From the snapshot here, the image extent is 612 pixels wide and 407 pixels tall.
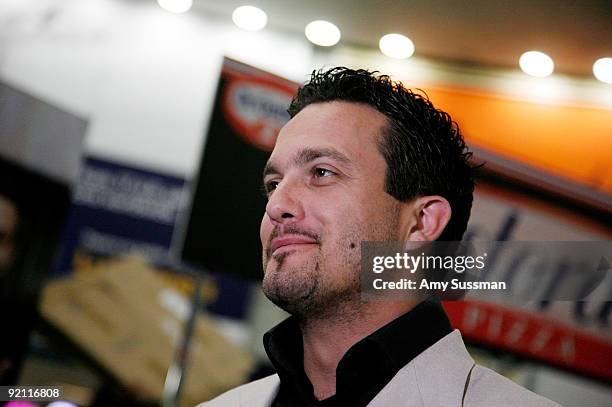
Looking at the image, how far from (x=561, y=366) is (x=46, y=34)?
2.51 m

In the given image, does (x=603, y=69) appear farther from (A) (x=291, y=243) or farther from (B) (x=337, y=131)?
(A) (x=291, y=243)

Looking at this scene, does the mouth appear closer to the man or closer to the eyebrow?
the man

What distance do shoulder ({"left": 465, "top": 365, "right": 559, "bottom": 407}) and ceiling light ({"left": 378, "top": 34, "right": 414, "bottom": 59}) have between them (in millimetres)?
1932

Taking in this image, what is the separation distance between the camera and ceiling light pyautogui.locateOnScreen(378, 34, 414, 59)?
266 centimetres

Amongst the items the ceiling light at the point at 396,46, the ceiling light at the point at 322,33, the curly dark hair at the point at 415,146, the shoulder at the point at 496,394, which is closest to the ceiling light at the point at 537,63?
the ceiling light at the point at 396,46

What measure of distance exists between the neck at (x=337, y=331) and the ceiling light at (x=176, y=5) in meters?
2.37

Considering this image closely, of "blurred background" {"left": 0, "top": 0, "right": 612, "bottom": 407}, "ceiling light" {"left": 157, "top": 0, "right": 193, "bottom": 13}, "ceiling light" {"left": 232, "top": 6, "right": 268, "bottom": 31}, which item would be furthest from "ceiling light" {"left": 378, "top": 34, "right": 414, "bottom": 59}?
"ceiling light" {"left": 157, "top": 0, "right": 193, "bottom": 13}

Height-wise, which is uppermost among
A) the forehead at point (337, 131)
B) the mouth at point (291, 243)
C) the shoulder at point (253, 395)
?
the forehead at point (337, 131)

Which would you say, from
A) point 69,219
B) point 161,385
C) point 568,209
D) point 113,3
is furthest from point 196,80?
point 568,209

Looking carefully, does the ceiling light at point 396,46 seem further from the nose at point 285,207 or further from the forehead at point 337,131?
the nose at point 285,207

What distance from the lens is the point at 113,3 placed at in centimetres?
312

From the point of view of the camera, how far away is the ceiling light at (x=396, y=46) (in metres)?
2.66

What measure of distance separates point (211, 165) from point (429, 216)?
716 mm

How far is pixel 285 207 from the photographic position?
100 centimetres
